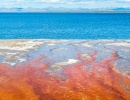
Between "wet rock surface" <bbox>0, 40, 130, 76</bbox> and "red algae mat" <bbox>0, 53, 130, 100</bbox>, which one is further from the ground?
"red algae mat" <bbox>0, 53, 130, 100</bbox>

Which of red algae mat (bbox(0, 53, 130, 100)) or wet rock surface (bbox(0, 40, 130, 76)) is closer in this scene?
red algae mat (bbox(0, 53, 130, 100))

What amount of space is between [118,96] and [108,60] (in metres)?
10.5

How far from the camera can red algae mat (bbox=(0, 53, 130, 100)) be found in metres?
16.8

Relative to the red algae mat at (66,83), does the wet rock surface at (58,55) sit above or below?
below

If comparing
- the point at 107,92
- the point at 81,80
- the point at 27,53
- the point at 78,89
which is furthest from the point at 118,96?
the point at 27,53

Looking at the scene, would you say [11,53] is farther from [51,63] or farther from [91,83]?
[91,83]

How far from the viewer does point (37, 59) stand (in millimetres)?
27750

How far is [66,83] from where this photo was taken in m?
19.3

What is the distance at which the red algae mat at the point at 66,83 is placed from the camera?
55.2ft

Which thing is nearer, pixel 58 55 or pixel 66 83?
pixel 66 83

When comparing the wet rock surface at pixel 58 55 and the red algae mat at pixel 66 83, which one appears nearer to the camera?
the red algae mat at pixel 66 83

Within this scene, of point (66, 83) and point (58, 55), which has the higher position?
point (66, 83)

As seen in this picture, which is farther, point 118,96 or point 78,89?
point 78,89

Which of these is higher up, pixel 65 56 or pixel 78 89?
pixel 78 89
